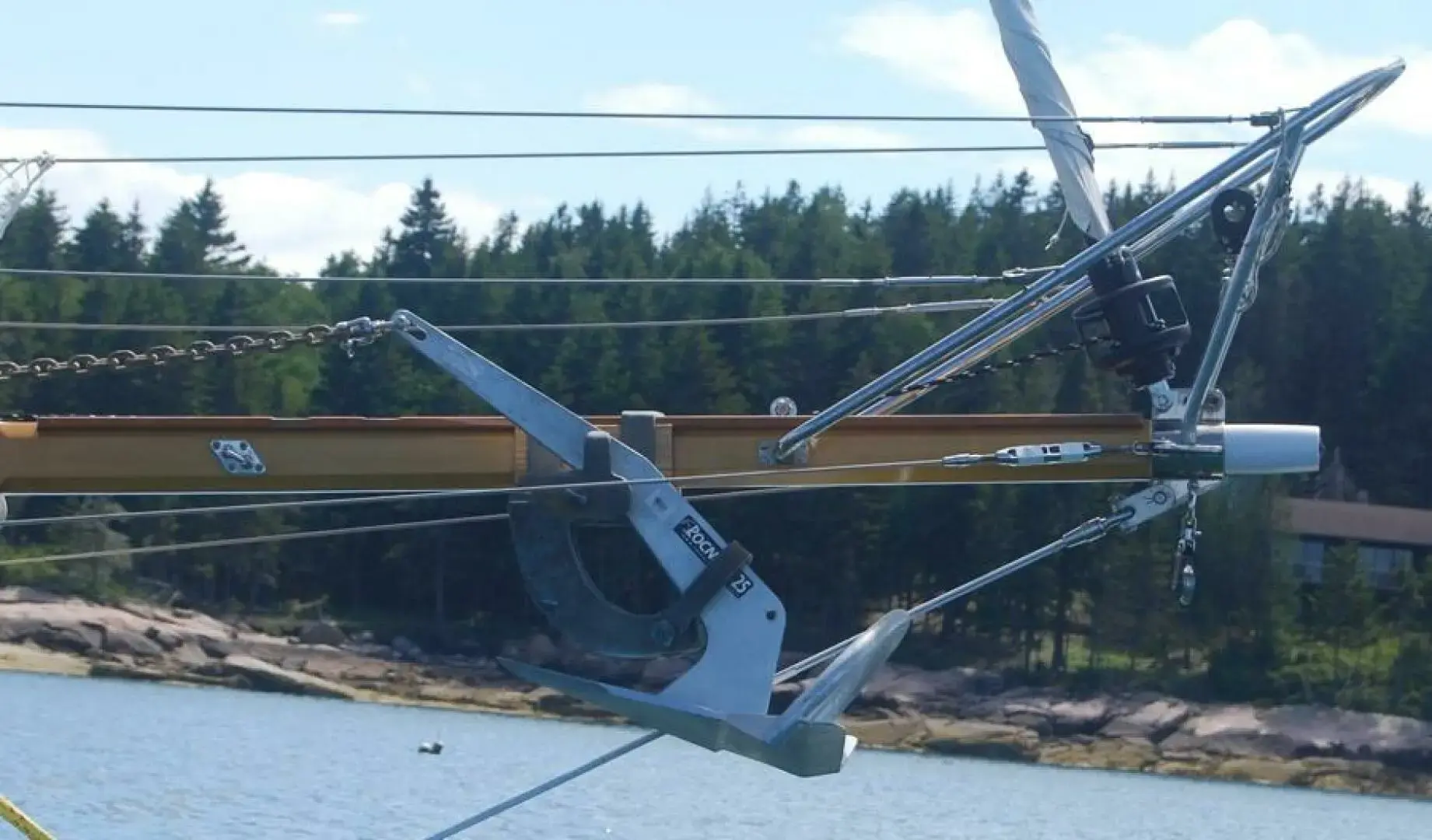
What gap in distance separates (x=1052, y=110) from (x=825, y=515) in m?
88.2

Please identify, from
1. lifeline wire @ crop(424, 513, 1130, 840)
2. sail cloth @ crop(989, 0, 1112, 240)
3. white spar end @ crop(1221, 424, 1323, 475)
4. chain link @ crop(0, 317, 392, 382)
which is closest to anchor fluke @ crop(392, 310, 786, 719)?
chain link @ crop(0, 317, 392, 382)

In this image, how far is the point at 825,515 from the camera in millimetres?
101375

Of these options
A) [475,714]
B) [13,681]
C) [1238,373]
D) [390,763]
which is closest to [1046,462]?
[390,763]

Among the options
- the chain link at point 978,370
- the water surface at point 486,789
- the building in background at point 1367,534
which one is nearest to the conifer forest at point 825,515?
the building in background at point 1367,534

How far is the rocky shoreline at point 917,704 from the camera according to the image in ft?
282

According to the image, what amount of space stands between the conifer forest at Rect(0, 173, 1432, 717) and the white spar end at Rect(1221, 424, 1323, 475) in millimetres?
69909

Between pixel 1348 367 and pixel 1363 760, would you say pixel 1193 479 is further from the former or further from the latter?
pixel 1348 367

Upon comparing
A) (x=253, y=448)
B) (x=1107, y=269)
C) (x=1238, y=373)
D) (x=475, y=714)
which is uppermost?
(x=1238, y=373)

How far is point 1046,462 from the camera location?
40.8 feet

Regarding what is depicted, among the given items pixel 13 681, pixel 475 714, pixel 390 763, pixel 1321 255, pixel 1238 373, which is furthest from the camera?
pixel 1321 255

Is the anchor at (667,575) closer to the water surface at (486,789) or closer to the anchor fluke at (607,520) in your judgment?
the anchor fluke at (607,520)

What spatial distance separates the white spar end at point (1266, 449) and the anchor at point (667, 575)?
→ 2052 mm

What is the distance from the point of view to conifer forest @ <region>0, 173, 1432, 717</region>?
95.1 m

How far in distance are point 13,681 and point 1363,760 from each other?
48087mm
